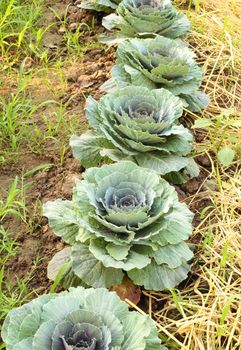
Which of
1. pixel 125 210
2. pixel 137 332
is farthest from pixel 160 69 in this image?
pixel 137 332

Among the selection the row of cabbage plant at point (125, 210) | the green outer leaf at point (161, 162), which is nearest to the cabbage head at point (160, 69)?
the row of cabbage plant at point (125, 210)

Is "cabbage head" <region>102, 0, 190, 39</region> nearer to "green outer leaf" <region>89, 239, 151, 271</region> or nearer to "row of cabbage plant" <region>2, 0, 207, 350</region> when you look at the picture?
"row of cabbage plant" <region>2, 0, 207, 350</region>

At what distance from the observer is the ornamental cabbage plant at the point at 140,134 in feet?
8.25

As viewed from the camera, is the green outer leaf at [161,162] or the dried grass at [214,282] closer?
the dried grass at [214,282]

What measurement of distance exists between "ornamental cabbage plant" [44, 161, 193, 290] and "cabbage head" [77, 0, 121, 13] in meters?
1.76

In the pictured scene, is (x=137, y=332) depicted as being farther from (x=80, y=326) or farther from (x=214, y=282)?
(x=214, y=282)

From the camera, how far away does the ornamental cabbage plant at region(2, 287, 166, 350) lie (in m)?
1.68

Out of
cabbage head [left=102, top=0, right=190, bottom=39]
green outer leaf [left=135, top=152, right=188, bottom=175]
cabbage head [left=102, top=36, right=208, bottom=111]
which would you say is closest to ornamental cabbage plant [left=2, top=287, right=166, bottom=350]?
green outer leaf [left=135, top=152, right=188, bottom=175]

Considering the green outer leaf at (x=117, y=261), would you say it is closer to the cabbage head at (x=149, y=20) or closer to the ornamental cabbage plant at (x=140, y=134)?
the ornamental cabbage plant at (x=140, y=134)

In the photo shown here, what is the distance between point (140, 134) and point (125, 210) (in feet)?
1.42

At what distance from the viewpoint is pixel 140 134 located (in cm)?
247

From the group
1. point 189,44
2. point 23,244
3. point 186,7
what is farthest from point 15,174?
point 186,7

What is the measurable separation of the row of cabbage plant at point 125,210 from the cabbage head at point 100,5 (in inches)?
14.9

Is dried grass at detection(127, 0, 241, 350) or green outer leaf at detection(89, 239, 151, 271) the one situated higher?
green outer leaf at detection(89, 239, 151, 271)
